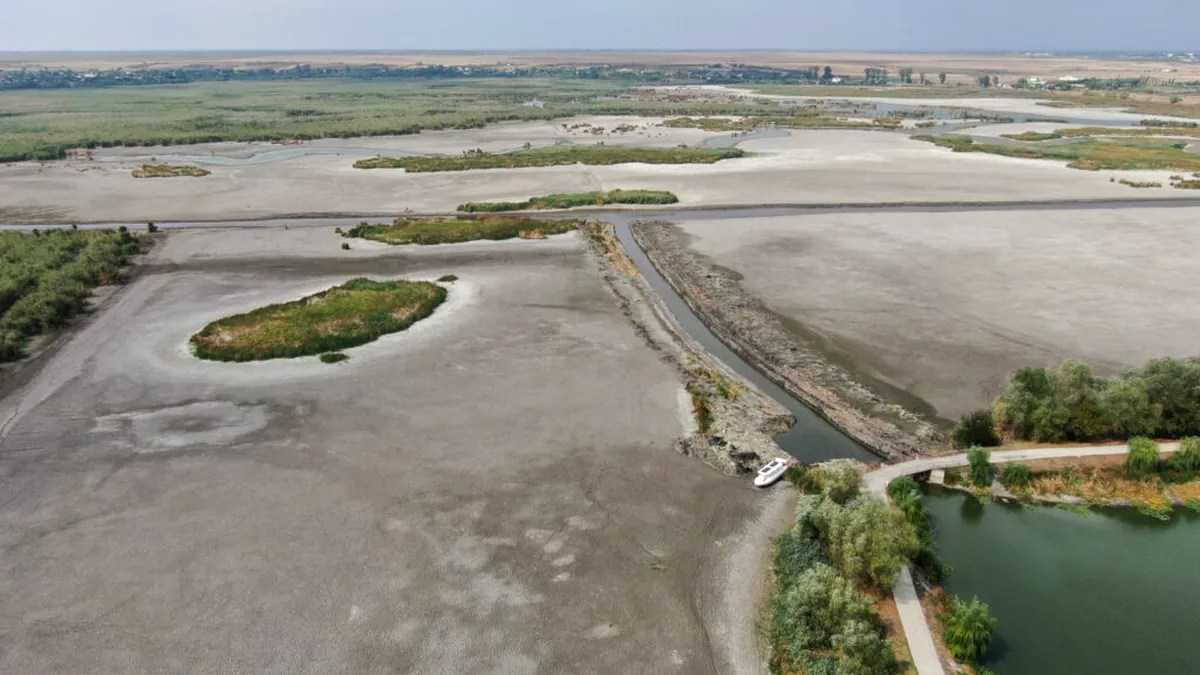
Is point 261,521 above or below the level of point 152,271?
below

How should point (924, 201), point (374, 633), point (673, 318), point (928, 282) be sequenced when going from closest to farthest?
point (374, 633), point (673, 318), point (928, 282), point (924, 201)

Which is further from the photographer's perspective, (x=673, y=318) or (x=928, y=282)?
(x=928, y=282)

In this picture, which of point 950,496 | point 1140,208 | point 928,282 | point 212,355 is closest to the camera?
point 950,496

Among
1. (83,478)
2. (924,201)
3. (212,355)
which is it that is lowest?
(83,478)

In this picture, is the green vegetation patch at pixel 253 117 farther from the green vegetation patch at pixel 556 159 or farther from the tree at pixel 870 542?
the tree at pixel 870 542

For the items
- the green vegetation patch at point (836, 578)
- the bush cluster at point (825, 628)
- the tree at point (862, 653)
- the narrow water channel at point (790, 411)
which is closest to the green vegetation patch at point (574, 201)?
the narrow water channel at point (790, 411)

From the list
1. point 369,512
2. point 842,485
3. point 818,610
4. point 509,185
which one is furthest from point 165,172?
point 818,610

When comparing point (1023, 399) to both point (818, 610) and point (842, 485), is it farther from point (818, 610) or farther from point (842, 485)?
point (818, 610)

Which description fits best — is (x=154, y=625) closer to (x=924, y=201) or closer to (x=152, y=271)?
(x=152, y=271)

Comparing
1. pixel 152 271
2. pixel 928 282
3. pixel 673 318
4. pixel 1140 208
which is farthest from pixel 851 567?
pixel 1140 208
